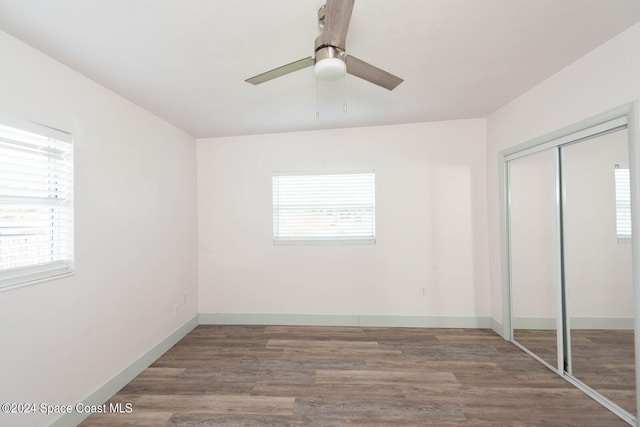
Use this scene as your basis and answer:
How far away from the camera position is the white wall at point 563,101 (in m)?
1.65

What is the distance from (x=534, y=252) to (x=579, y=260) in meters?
0.43

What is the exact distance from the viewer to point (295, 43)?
64.8 inches

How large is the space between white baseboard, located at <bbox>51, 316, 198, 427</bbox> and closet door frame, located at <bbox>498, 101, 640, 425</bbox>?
3.65 meters

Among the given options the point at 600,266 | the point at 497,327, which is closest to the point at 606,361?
the point at 600,266

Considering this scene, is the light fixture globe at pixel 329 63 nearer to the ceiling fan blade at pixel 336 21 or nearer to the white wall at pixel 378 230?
the ceiling fan blade at pixel 336 21

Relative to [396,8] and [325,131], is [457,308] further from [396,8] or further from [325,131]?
[396,8]

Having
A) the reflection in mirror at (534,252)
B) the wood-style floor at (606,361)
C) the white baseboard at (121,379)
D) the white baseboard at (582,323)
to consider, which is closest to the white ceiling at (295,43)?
the reflection in mirror at (534,252)

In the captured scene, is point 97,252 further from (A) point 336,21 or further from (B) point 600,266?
(B) point 600,266

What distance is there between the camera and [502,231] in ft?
9.52

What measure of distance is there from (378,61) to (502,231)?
228 cm

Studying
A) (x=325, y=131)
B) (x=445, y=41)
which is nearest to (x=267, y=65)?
(x=445, y=41)

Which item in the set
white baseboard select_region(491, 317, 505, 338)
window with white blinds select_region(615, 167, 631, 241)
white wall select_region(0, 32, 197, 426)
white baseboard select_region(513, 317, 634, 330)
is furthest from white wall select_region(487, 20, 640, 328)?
white wall select_region(0, 32, 197, 426)

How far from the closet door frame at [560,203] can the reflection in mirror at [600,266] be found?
0.05m

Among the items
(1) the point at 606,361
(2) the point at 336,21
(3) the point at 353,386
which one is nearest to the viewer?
(2) the point at 336,21
